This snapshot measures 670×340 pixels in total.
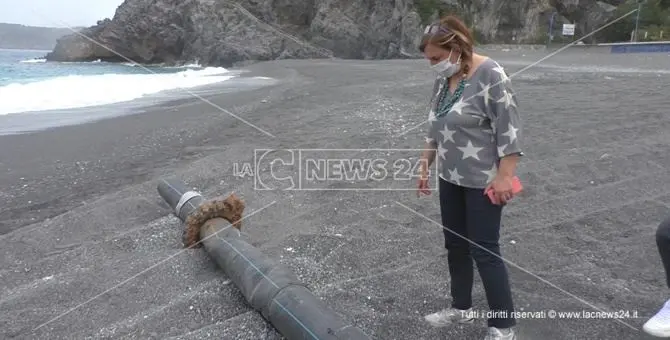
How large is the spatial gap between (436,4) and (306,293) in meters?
53.3

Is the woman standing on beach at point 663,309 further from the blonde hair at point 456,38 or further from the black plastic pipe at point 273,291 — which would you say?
the black plastic pipe at point 273,291

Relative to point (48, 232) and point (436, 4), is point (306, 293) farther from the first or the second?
point (436, 4)

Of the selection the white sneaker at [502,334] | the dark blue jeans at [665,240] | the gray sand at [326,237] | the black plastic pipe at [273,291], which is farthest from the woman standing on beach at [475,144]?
the dark blue jeans at [665,240]

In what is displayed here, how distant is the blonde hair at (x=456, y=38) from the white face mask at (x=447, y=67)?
31 millimetres

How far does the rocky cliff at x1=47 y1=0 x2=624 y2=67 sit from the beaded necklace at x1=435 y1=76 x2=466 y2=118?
46782 mm

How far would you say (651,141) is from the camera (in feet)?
21.6

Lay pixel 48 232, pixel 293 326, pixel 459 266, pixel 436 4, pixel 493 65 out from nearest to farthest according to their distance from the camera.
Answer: pixel 493 65
pixel 293 326
pixel 459 266
pixel 48 232
pixel 436 4

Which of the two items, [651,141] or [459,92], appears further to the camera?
[651,141]

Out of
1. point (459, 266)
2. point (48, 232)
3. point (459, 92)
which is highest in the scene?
point (459, 92)

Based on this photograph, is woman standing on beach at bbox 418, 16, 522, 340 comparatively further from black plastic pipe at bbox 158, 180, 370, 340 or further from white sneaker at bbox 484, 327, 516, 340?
black plastic pipe at bbox 158, 180, 370, 340

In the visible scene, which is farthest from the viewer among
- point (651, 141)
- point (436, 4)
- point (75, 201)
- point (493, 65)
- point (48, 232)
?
point (436, 4)

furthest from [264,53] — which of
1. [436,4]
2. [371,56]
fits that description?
[436,4]

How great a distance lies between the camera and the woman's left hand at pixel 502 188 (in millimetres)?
2352

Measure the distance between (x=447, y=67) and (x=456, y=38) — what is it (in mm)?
149
